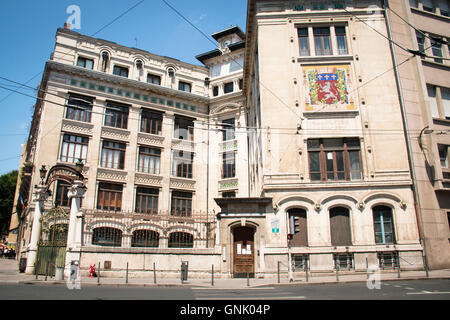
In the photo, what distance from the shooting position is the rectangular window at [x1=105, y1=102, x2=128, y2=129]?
3259 centimetres

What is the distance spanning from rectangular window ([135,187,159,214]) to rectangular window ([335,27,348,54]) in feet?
68.8

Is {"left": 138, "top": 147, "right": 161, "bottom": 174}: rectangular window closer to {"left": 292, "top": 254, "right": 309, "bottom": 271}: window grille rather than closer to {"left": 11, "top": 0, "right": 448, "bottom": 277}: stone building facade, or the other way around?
Result: {"left": 11, "top": 0, "right": 448, "bottom": 277}: stone building facade

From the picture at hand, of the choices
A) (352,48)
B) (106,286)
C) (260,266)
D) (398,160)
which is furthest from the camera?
(352,48)

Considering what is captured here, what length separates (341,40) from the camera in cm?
2372

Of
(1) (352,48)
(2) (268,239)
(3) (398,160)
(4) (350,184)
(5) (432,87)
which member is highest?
(1) (352,48)

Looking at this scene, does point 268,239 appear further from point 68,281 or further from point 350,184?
point 68,281

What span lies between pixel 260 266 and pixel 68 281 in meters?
10.2

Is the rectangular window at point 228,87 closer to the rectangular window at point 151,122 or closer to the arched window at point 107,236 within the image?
the rectangular window at point 151,122

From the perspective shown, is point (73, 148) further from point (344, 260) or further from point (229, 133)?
point (344, 260)

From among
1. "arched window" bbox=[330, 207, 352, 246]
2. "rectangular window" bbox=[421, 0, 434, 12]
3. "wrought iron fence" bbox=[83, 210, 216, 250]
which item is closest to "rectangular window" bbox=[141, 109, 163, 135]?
"wrought iron fence" bbox=[83, 210, 216, 250]

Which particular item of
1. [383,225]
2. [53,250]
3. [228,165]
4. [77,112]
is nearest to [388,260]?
[383,225]

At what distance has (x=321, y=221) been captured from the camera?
20172 mm

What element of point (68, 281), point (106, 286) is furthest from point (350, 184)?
point (68, 281)

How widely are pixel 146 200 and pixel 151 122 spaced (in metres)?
8.15
